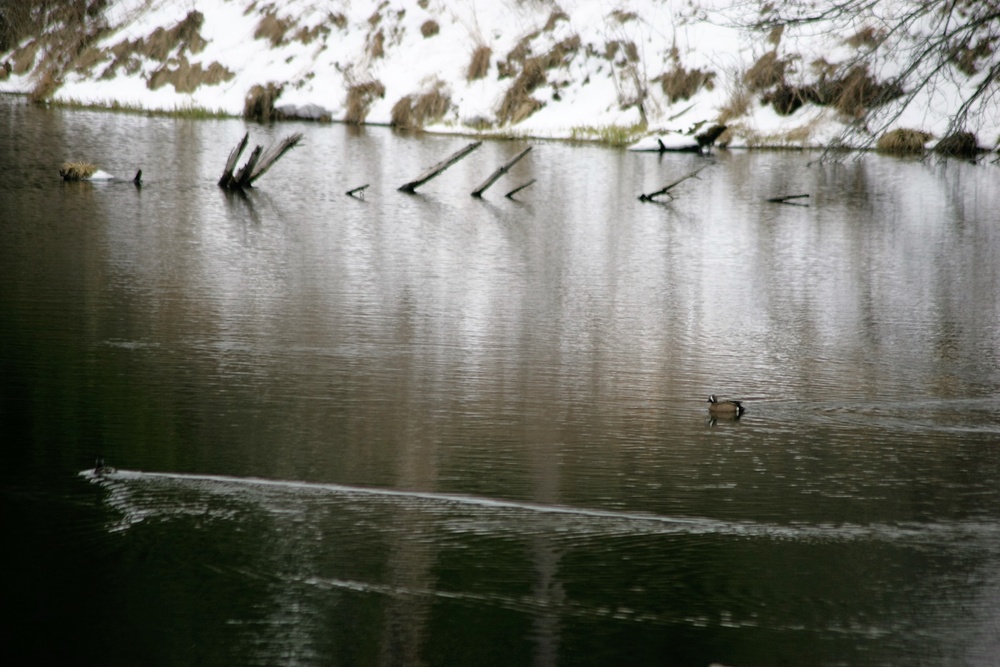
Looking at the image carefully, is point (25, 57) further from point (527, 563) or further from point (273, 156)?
point (527, 563)

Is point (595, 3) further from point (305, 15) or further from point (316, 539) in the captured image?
point (316, 539)

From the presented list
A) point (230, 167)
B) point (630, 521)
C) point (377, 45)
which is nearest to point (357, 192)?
point (230, 167)

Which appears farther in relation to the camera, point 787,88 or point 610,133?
point 787,88

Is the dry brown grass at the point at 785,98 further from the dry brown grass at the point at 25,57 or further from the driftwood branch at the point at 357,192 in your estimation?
the dry brown grass at the point at 25,57

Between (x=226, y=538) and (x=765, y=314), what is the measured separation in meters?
7.25

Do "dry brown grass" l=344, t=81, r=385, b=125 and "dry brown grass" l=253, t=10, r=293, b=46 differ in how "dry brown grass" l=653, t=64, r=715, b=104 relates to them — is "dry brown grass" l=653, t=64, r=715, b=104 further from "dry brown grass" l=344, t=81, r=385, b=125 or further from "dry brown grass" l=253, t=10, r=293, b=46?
"dry brown grass" l=253, t=10, r=293, b=46

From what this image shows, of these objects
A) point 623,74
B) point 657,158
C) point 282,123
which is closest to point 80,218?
point 657,158

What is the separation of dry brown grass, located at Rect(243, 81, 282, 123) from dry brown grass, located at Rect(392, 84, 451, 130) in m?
4.45

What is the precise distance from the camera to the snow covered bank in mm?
39688

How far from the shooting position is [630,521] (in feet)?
18.3

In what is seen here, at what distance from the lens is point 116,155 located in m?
25.6

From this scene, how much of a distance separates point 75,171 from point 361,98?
24796mm

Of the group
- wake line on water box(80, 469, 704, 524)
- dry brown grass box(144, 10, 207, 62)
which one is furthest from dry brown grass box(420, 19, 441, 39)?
wake line on water box(80, 469, 704, 524)

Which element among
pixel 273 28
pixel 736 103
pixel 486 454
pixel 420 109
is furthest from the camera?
pixel 273 28
